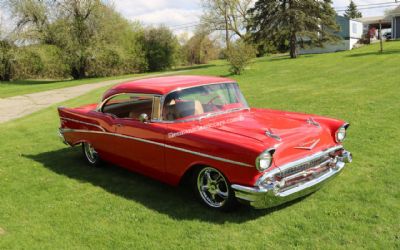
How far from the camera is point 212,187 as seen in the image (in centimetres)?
475

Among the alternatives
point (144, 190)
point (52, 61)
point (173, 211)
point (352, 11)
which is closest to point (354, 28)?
point (52, 61)

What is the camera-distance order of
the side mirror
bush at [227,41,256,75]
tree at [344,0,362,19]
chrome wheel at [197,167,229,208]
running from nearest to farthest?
chrome wheel at [197,167,229,208], the side mirror, bush at [227,41,256,75], tree at [344,0,362,19]

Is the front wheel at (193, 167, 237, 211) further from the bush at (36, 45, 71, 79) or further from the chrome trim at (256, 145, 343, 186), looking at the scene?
the bush at (36, 45, 71, 79)

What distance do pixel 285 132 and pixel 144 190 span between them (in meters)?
2.15

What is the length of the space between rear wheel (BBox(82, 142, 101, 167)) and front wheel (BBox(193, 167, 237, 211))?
2.44 metres

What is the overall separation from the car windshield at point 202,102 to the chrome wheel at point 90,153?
201cm

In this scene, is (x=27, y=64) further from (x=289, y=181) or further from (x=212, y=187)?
(x=289, y=181)

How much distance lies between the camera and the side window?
568 cm

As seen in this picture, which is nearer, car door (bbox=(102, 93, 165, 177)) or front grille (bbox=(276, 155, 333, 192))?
front grille (bbox=(276, 155, 333, 192))

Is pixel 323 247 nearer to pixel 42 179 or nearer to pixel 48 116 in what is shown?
pixel 42 179

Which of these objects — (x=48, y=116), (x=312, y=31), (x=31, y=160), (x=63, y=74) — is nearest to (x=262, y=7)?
(x=312, y=31)

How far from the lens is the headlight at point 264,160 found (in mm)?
4172

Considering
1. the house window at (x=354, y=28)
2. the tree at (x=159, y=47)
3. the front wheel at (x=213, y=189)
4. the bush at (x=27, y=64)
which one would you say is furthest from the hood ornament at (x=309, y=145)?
the house window at (x=354, y=28)

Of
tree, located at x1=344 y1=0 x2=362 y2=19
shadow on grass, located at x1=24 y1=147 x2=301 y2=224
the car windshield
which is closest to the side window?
the car windshield
